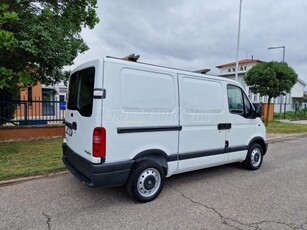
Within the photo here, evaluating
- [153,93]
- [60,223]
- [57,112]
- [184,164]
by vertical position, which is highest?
[153,93]

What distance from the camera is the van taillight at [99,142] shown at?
3.08 metres

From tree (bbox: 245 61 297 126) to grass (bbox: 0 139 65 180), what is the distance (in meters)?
11.7

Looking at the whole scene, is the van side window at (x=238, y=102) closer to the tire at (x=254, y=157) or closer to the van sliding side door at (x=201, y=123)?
the van sliding side door at (x=201, y=123)

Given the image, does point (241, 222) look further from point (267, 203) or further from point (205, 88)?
point (205, 88)

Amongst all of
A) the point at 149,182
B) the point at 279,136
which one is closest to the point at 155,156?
the point at 149,182

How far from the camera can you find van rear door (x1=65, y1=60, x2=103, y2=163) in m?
3.07

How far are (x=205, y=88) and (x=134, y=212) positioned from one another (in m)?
2.52

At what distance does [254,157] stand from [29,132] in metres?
7.15

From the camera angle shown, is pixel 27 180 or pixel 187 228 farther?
pixel 27 180

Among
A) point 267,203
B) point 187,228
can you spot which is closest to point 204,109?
point 267,203

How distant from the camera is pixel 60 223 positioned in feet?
9.52

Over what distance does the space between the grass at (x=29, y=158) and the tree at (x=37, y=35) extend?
175 centimetres

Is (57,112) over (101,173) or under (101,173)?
over

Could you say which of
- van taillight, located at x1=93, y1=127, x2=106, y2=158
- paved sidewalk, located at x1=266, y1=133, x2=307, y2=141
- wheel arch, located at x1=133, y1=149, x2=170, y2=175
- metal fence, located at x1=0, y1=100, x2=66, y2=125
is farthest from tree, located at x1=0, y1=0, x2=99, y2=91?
paved sidewalk, located at x1=266, y1=133, x2=307, y2=141
